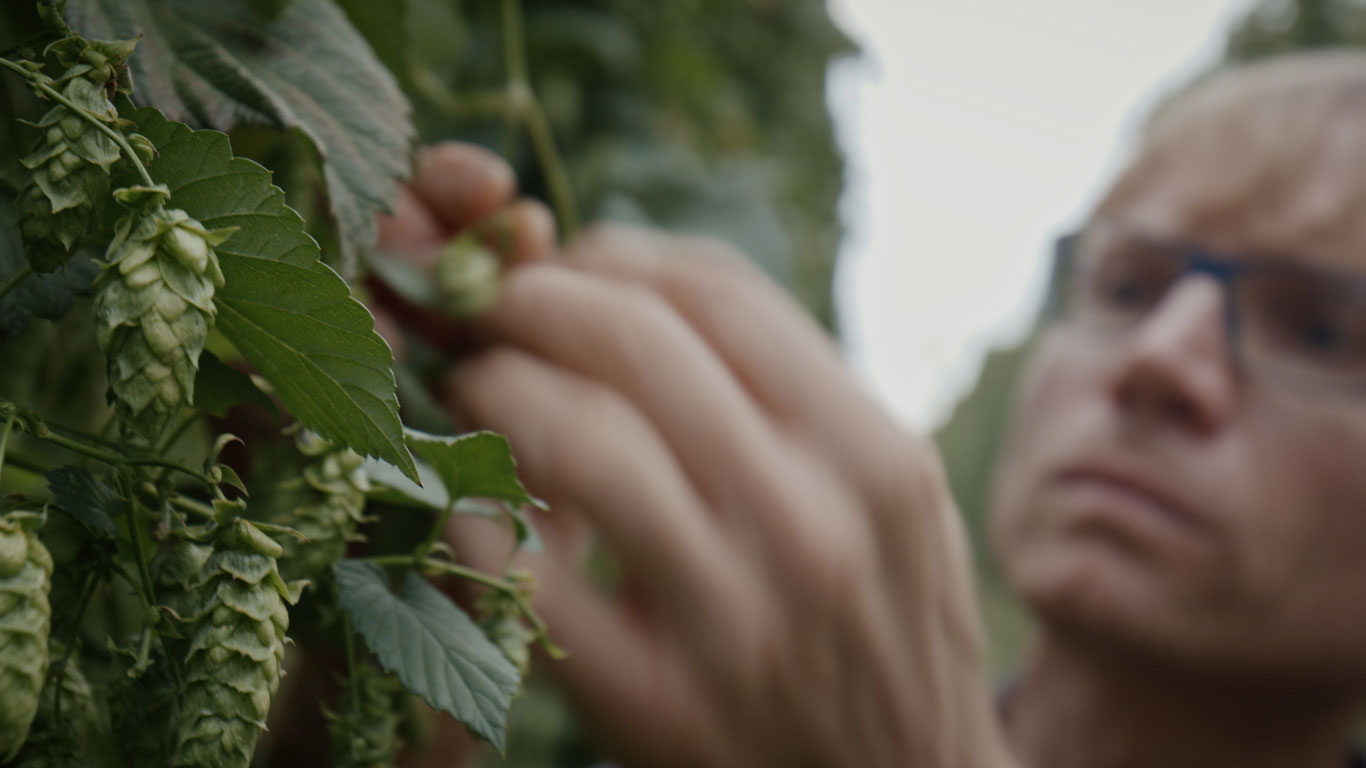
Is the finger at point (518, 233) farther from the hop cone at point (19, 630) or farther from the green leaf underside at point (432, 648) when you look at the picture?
the hop cone at point (19, 630)

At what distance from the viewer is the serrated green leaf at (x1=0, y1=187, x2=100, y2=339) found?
11.8 inches

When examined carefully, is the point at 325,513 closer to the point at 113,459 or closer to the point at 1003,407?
the point at 113,459

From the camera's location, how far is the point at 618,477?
66 cm

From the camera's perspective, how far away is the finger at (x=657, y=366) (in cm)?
68

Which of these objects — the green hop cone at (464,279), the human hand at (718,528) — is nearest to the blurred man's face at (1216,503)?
the human hand at (718,528)

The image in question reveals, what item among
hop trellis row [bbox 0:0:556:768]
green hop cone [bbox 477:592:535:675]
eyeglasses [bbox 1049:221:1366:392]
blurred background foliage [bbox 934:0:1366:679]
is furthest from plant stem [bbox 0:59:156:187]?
blurred background foliage [bbox 934:0:1366:679]

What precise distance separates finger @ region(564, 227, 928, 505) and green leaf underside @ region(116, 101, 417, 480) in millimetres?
482

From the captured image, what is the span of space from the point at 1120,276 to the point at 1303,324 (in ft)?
1.06

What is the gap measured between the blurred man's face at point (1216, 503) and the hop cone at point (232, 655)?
1.34 meters

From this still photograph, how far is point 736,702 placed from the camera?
0.69 meters

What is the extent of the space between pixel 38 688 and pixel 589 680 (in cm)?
49

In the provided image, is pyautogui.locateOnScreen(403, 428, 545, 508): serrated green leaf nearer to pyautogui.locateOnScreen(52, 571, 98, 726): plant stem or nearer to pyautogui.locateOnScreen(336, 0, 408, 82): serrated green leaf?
pyautogui.locateOnScreen(52, 571, 98, 726): plant stem

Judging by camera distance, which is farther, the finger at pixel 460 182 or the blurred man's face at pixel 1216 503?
the blurred man's face at pixel 1216 503

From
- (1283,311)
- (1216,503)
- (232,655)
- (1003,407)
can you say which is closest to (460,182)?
(232,655)
